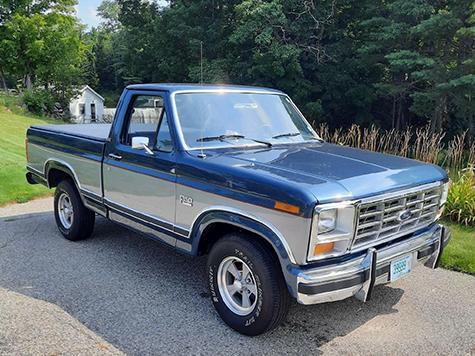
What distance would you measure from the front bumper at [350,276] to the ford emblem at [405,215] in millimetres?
206

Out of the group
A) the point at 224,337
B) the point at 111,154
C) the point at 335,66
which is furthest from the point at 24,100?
the point at 224,337

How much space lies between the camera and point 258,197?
3.37 metres

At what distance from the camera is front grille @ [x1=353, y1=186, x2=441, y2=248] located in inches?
133

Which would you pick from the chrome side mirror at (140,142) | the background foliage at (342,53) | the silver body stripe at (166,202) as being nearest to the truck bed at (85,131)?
the silver body stripe at (166,202)

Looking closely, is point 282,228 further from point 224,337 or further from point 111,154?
point 111,154

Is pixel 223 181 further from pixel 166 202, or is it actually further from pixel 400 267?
pixel 400 267

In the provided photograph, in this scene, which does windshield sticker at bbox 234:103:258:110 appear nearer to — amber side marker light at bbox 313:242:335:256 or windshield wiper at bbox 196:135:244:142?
windshield wiper at bbox 196:135:244:142

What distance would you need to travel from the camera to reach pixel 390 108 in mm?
27078

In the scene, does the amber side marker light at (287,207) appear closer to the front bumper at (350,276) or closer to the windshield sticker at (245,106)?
the front bumper at (350,276)

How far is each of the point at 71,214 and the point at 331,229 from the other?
404 centimetres

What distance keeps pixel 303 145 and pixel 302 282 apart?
75.5 inches

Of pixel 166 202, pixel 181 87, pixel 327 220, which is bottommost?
pixel 166 202

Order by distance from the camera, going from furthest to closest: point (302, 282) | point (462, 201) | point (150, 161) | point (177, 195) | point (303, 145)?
point (462, 201) → point (303, 145) → point (150, 161) → point (177, 195) → point (302, 282)

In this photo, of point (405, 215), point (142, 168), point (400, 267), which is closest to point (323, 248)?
point (400, 267)
